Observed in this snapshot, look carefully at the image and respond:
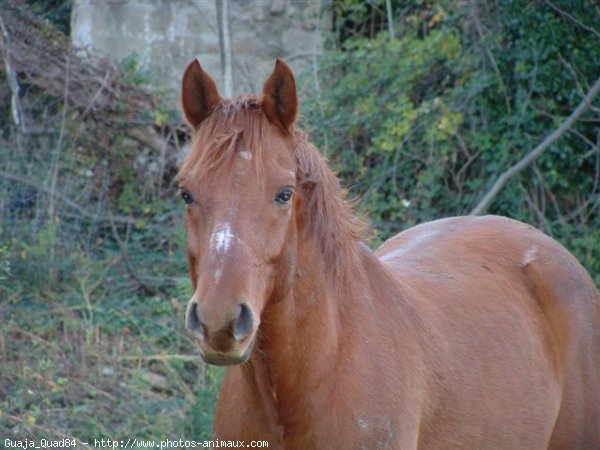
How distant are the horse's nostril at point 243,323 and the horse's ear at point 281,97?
26.5 inches

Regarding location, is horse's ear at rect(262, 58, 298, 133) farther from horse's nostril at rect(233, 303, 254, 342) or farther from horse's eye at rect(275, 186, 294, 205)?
horse's nostril at rect(233, 303, 254, 342)

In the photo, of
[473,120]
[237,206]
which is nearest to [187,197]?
[237,206]

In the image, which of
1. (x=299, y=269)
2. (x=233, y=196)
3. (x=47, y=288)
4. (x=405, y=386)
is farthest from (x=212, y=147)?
(x=47, y=288)

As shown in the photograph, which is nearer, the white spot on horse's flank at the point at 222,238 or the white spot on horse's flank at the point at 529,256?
the white spot on horse's flank at the point at 222,238

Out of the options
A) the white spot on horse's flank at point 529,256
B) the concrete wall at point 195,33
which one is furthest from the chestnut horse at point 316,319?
the concrete wall at point 195,33

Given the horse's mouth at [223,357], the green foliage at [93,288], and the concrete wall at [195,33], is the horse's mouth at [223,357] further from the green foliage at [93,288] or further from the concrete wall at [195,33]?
the concrete wall at [195,33]

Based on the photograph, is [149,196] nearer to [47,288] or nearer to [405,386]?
[47,288]

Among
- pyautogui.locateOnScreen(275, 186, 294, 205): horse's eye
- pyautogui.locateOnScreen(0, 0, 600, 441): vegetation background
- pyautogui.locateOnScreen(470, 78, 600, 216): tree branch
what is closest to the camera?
pyautogui.locateOnScreen(275, 186, 294, 205): horse's eye

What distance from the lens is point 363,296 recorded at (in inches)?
123

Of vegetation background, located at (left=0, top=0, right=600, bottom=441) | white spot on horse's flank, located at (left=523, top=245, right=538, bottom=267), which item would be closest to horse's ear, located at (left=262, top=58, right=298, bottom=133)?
white spot on horse's flank, located at (left=523, top=245, right=538, bottom=267)

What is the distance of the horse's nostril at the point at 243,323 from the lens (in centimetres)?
246

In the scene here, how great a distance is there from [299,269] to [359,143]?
5.31 metres

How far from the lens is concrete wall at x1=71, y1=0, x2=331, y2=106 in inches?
341

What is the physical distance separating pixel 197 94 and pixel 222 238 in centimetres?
58
